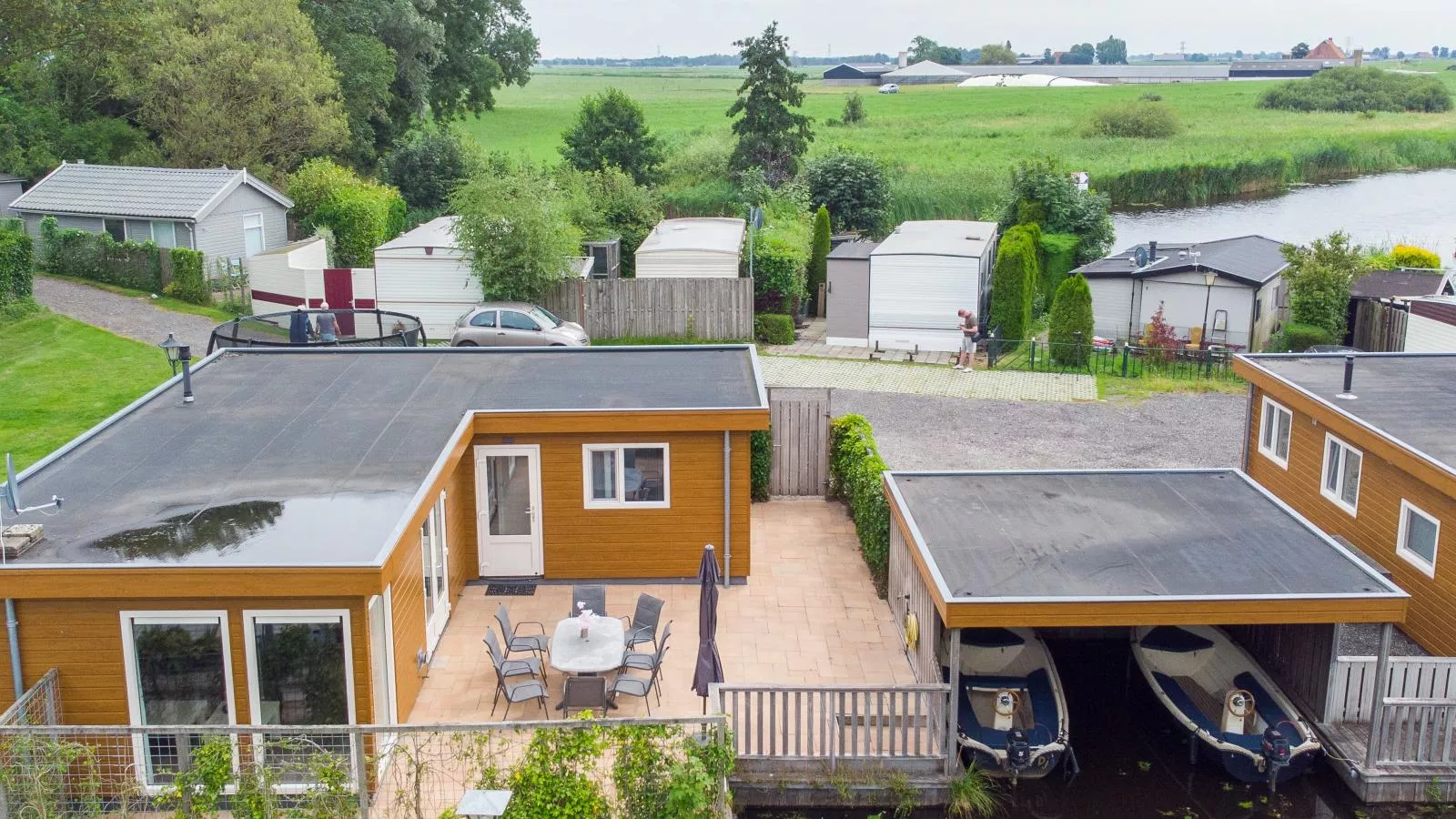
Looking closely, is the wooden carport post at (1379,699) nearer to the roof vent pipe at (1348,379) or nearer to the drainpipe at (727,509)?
the roof vent pipe at (1348,379)

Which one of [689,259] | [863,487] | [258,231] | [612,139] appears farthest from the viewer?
[612,139]

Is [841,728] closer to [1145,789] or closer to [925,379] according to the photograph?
[1145,789]

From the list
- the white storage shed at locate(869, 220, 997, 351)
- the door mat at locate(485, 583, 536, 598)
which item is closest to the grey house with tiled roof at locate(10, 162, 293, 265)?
the white storage shed at locate(869, 220, 997, 351)

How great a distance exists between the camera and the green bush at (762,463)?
1817cm

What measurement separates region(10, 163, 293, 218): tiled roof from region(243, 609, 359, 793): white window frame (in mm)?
24422

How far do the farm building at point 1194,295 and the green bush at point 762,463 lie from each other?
12740mm

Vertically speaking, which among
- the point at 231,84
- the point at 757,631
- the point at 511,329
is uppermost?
the point at 231,84

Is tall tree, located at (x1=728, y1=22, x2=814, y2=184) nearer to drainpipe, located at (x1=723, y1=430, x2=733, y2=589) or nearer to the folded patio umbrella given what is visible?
drainpipe, located at (x1=723, y1=430, x2=733, y2=589)

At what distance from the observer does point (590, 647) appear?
12.2 m

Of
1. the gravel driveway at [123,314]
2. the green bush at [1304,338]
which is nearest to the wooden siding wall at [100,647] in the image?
the gravel driveway at [123,314]

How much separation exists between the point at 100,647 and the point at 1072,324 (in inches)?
835

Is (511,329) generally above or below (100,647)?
above

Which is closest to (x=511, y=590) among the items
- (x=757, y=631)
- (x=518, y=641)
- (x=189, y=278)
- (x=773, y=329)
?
(x=518, y=641)

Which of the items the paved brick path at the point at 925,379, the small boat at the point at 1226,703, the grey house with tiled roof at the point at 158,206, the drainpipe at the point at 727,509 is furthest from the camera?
the grey house with tiled roof at the point at 158,206
